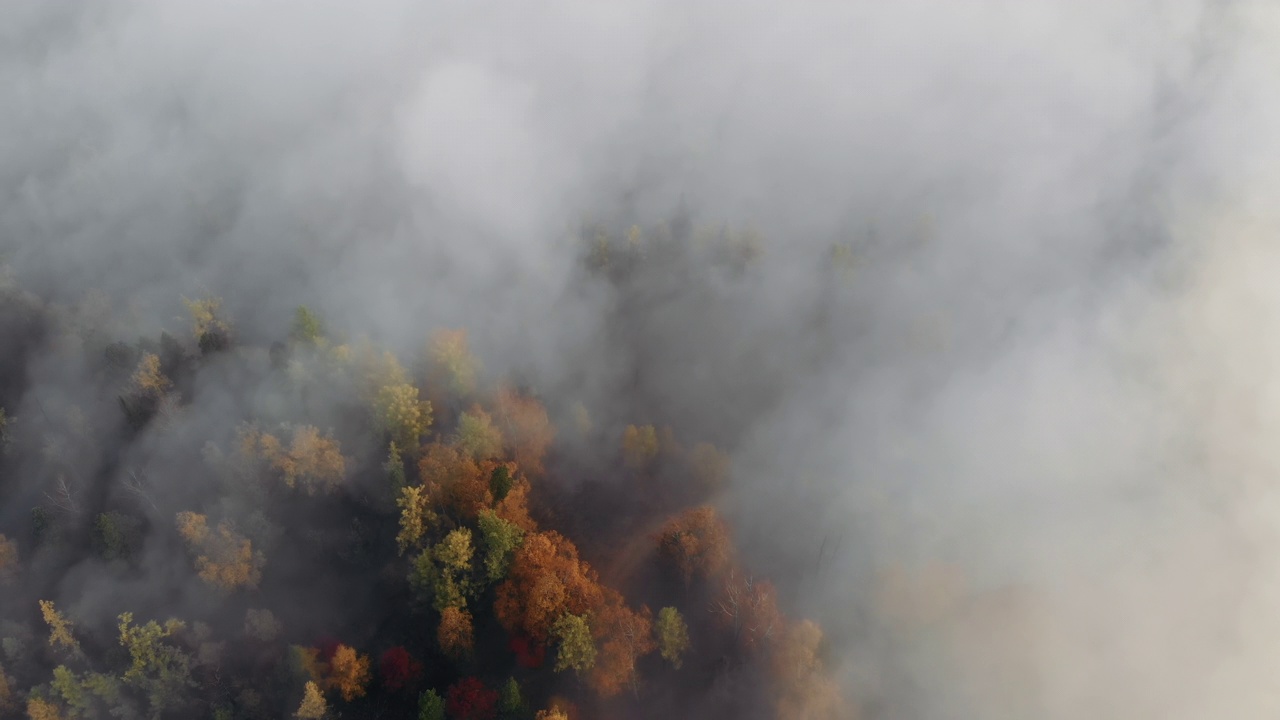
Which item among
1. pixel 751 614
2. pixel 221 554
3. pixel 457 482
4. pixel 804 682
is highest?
pixel 751 614

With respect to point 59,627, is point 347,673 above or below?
above

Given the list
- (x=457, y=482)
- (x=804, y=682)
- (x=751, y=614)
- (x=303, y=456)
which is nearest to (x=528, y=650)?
(x=457, y=482)

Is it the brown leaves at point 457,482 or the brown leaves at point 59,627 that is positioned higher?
the brown leaves at point 457,482

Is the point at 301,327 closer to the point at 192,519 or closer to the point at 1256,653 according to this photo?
the point at 192,519

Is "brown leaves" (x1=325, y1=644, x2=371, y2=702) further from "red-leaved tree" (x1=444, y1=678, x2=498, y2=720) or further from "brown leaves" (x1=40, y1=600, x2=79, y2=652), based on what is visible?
"brown leaves" (x1=40, y1=600, x2=79, y2=652)

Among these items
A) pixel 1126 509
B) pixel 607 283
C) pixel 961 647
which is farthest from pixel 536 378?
pixel 1126 509

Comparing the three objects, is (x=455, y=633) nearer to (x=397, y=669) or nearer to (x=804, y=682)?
(x=397, y=669)

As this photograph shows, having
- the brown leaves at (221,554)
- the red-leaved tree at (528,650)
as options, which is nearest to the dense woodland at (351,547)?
the red-leaved tree at (528,650)

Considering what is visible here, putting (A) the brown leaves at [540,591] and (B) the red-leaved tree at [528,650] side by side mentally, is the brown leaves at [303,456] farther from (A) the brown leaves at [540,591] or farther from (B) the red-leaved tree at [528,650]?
(B) the red-leaved tree at [528,650]
